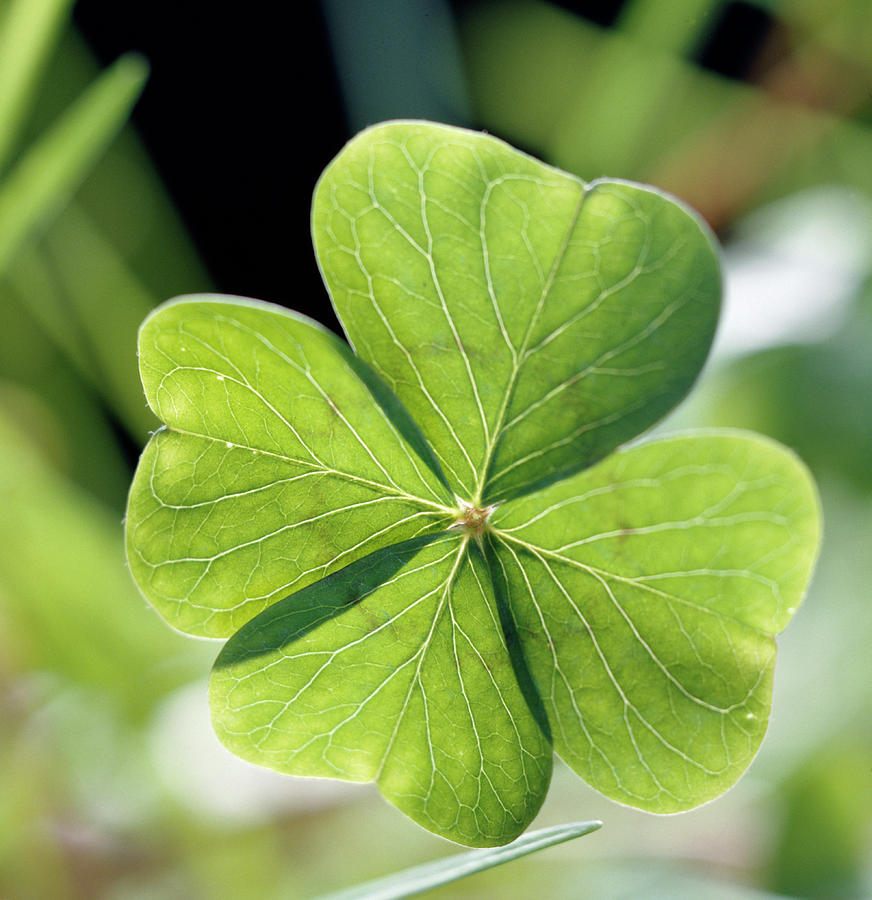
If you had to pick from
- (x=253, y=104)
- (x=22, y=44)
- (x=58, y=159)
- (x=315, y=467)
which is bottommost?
(x=315, y=467)

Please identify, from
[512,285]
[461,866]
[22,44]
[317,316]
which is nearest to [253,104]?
[317,316]

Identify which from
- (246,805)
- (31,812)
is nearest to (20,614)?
(31,812)

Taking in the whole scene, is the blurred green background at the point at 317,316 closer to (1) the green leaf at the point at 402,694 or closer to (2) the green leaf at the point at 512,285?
(1) the green leaf at the point at 402,694

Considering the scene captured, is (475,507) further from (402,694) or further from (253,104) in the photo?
(253,104)

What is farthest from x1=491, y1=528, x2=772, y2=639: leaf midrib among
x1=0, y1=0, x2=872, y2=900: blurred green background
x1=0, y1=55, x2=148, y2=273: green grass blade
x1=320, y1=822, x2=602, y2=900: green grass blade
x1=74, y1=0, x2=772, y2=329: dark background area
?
x1=74, y1=0, x2=772, y2=329: dark background area

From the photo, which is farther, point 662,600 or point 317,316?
point 317,316

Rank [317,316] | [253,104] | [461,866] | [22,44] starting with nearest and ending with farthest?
[461,866], [22,44], [253,104], [317,316]

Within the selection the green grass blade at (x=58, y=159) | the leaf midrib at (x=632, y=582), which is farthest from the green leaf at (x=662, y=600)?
the green grass blade at (x=58, y=159)
